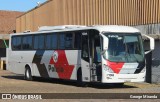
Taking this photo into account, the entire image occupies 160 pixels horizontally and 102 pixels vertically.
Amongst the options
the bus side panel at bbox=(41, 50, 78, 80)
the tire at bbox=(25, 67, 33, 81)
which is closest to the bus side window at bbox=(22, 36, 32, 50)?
the tire at bbox=(25, 67, 33, 81)

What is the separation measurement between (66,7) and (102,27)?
53.9ft

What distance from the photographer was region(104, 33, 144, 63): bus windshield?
21.1m

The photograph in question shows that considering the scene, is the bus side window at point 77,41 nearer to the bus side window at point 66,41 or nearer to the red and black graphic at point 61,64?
the bus side window at point 66,41

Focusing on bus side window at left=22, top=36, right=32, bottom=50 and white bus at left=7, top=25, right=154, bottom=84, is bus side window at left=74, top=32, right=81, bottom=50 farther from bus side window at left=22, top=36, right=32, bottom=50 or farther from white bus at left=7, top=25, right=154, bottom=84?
bus side window at left=22, top=36, right=32, bottom=50

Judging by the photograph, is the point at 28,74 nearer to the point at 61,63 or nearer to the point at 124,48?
the point at 61,63

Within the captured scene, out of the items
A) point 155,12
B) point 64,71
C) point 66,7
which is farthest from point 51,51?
point 66,7

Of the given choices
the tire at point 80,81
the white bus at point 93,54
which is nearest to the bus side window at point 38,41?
the white bus at point 93,54

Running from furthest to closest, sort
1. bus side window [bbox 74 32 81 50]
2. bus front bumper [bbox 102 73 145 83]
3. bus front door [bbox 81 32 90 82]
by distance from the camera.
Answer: bus side window [bbox 74 32 81 50], bus front door [bbox 81 32 90 82], bus front bumper [bbox 102 73 145 83]

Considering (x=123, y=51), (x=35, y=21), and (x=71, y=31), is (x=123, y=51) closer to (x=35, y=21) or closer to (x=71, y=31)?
(x=71, y=31)

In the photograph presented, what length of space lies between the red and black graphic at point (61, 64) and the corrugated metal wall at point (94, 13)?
18.2ft

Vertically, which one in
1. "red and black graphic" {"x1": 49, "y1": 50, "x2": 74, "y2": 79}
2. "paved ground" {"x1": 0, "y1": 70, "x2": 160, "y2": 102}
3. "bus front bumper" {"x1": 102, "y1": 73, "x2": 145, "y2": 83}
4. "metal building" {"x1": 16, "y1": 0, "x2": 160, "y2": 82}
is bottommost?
"paved ground" {"x1": 0, "y1": 70, "x2": 160, "y2": 102}

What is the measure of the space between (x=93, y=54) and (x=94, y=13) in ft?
38.6

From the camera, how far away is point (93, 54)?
848 inches

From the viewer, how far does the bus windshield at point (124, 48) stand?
2111 cm
